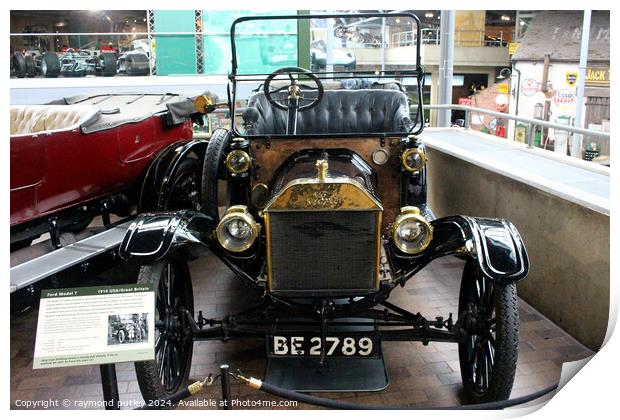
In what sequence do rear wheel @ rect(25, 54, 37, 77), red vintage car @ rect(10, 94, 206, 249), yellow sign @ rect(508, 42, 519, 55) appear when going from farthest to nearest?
1. yellow sign @ rect(508, 42, 519, 55)
2. red vintage car @ rect(10, 94, 206, 249)
3. rear wheel @ rect(25, 54, 37, 77)

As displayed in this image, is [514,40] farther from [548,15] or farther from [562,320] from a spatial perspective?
[562,320]

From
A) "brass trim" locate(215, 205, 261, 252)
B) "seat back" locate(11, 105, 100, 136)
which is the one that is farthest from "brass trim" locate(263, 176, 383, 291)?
"seat back" locate(11, 105, 100, 136)

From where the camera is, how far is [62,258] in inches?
121

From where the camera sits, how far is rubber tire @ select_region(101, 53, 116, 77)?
131 inches

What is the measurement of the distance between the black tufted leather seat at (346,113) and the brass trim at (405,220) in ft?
5.38

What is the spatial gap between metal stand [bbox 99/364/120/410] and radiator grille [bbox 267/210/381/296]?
74 cm

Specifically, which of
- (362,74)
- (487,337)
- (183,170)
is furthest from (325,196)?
(183,170)

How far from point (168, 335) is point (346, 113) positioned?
2.27 m

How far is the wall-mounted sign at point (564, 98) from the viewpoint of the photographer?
12.8ft

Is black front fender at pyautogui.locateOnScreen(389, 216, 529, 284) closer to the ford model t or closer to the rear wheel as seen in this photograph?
the ford model t

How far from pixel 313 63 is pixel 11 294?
4.24 metres

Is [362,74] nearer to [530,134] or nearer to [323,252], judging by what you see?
[323,252]

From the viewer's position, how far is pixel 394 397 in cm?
256

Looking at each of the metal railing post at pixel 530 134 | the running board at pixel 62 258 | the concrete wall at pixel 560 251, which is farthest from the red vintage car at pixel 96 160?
the metal railing post at pixel 530 134
